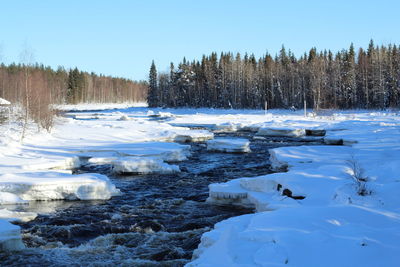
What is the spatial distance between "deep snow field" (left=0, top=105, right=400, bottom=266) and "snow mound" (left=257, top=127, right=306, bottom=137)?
7205 mm

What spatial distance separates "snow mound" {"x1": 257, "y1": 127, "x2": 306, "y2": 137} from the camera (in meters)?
30.9

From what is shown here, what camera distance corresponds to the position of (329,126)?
3184cm

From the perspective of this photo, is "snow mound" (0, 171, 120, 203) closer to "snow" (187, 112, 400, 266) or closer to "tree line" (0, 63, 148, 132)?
"snow" (187, 112, 400, 266)

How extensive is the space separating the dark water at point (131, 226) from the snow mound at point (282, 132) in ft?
55.0

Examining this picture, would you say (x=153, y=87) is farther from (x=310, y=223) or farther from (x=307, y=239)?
(x=307, y=239)

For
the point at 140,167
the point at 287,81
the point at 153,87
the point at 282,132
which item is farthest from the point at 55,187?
the point at 153,87

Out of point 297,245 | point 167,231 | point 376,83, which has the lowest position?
point 167,231

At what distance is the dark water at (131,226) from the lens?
745 cm

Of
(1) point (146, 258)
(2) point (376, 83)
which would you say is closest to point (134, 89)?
(2) point (376, 83)

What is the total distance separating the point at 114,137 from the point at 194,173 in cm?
974

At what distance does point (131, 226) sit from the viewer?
9.46 metres

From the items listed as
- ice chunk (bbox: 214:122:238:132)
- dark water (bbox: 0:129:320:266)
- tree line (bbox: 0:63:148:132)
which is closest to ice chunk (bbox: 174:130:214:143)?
ice chunk (bbox: 214:122:238:132)

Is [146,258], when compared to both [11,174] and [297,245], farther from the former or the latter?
[11,174]

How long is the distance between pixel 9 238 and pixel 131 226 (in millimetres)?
2765
